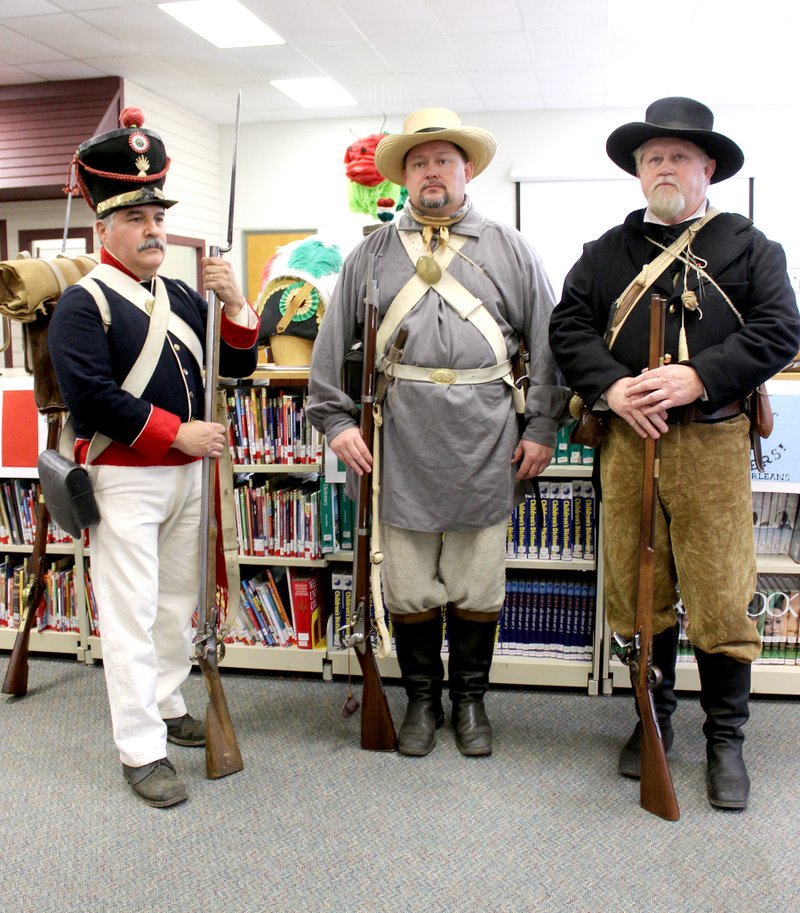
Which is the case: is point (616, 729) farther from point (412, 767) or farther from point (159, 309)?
→ point (159, 309)

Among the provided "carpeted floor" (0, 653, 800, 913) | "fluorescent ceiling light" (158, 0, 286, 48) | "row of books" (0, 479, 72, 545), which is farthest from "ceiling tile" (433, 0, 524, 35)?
"carpeted floor" (0, 653, 800, 913)

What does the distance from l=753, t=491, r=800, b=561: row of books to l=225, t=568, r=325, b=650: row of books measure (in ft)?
5.08

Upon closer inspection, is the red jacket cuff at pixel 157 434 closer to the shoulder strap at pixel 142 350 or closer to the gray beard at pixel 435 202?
the shoulder strap at pixel 142 350

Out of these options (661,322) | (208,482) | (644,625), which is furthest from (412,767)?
(661,322)

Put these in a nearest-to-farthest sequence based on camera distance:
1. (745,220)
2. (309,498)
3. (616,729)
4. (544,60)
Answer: (745,220)
(616,729)
(309,498)
(544,60)

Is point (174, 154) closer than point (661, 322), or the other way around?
point (661, 322)

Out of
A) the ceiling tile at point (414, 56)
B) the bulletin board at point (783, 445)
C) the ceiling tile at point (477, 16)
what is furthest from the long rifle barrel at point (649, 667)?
the ceiling tile at point (414, 56)

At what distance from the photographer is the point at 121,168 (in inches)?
86.7

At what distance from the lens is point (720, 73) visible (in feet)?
24.1

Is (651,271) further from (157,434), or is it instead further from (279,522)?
(279,522)

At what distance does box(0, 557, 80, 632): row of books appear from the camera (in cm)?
330

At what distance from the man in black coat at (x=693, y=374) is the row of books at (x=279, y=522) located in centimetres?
113

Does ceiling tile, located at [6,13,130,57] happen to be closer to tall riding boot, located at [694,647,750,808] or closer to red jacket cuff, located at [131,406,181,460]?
red jacket cuff, located at [131,406,181,460]

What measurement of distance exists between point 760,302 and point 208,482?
1489 mm
